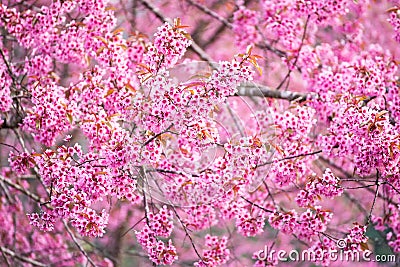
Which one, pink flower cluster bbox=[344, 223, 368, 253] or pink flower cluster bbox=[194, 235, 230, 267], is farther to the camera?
pink flower cluster bbox=[194, 235, 230, 267]

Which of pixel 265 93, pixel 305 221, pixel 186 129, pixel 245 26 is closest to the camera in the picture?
pixel 186 129

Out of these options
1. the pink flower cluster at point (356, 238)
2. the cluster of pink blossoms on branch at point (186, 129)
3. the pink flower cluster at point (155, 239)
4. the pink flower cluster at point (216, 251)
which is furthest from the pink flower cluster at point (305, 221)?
the pink flower cluster at point (155, 239)

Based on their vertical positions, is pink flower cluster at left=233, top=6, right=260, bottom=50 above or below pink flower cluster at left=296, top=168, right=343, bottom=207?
above

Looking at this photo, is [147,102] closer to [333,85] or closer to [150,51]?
[150,51]

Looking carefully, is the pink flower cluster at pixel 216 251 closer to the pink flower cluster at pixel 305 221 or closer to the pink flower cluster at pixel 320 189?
the pink flower cluster at pixel 305 221

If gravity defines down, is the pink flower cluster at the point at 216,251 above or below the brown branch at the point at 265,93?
below

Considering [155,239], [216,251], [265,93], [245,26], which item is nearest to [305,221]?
[216,251]

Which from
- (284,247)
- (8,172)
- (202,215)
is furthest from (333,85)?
(284,247)

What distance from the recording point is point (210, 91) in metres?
3.12

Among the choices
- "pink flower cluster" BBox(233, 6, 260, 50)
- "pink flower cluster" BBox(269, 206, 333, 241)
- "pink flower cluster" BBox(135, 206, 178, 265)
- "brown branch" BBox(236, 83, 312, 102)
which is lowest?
"pink flower cluster" BBox(135, 206, 178, 265)

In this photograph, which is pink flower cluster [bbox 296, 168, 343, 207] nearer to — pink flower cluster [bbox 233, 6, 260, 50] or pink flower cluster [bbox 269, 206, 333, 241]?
pink flower cluster [bbox 269, 206, 333, 241]

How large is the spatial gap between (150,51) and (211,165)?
76 centimetres

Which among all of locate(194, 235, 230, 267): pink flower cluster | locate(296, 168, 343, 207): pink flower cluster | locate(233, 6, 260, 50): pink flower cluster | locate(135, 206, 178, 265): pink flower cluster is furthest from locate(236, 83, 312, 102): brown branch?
locate(135, 206, 178, 265): pink flower cluster

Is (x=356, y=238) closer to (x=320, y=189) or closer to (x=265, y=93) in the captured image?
(x=320, y=189)
